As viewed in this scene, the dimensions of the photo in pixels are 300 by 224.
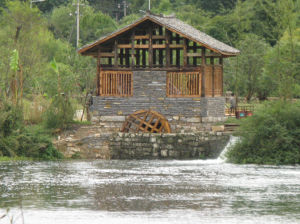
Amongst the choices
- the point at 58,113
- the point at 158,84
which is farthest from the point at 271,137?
the point at 58,113

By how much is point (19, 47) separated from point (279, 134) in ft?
50.9

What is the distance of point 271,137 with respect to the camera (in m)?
31.2

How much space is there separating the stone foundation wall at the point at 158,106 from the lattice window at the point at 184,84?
0.78ft

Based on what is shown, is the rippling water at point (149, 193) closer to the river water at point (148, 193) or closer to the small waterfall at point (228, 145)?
the river water at point (148, 193)

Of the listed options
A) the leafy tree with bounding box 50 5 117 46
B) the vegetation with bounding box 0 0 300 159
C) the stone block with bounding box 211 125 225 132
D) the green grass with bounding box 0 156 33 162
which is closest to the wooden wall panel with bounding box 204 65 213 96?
the stone block with bounding box 211 125 225 132

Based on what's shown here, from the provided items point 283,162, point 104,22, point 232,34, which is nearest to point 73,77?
point 283,162

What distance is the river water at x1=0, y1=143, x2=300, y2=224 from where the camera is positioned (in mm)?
17984

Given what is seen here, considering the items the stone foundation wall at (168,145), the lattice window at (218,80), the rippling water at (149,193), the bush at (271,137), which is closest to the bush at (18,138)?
the rippling water at (149,193)

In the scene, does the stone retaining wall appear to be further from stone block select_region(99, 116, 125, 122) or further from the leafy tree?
the leafy tree

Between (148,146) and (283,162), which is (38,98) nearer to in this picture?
(148,146)

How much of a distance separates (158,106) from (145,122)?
3.31 feet

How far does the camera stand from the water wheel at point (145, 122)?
1375 inches

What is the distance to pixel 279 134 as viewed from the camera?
101 feet

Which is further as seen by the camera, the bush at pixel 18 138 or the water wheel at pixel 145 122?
the water wheel at pixel 145 122
